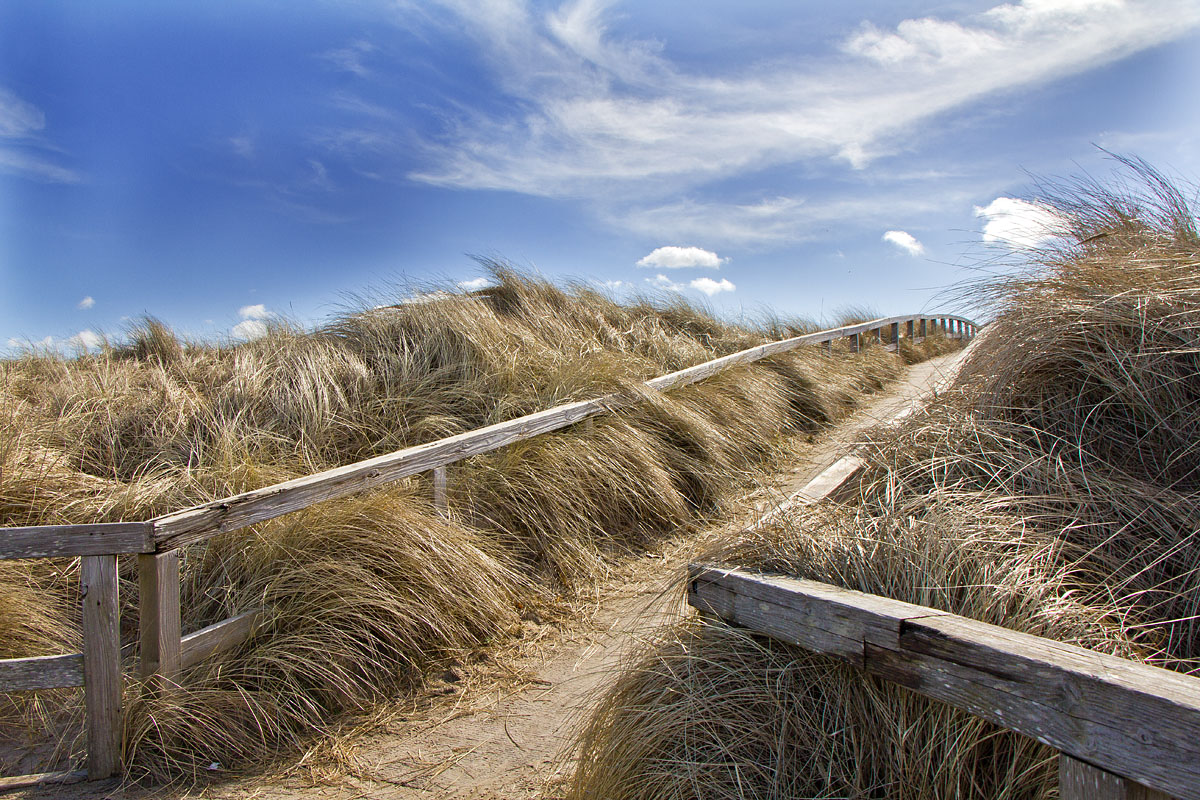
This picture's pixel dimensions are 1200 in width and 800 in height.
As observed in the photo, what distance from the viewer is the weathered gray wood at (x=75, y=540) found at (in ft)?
9.69

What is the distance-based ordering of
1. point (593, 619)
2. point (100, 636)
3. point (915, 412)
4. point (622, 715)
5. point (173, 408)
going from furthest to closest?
point (173, 408), point (593, 619), point (915, 412), point (100, 636), point (622, 715)

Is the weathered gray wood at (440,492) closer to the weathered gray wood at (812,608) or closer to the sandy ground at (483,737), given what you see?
the sandy ground at (483,737)

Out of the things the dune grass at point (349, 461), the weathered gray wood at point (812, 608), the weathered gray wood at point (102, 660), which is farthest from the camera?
the dune grass at point (349, 461)

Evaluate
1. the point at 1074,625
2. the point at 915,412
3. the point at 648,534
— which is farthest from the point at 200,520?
the point at 915,412

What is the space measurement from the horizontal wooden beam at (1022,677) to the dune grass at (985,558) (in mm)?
187

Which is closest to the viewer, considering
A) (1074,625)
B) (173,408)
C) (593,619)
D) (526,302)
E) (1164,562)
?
(1074,625)

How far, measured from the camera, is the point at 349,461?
5547 mm

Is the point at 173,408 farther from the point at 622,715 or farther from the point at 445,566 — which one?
the point at 622,715

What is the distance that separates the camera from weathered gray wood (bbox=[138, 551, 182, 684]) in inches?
120

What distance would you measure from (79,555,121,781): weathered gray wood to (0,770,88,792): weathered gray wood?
0.11 m

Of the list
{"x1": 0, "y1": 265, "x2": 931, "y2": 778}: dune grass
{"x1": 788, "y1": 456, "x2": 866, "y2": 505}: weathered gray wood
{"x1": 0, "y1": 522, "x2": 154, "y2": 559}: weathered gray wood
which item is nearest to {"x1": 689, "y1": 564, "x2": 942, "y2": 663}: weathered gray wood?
{"x1": 788, "y1": 456, "x2": 866, "y2": 505}: weathered gray wood

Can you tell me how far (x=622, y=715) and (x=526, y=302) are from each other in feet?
23.3

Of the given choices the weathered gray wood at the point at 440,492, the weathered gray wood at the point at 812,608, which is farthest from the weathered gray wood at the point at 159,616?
the weathered gray wood at the point at 812,608

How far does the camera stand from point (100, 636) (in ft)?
9.65
